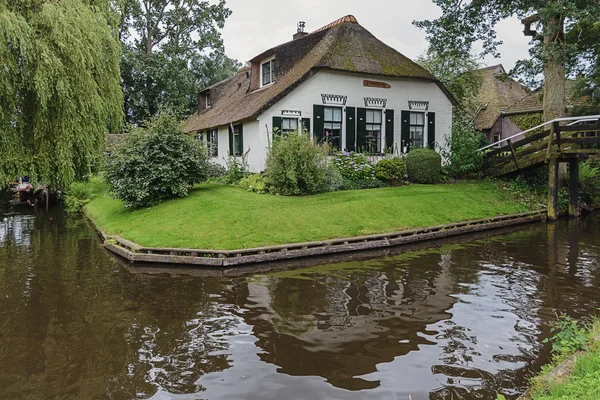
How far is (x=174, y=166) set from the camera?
1517 cm

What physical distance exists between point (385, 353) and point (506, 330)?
1841 millimetres

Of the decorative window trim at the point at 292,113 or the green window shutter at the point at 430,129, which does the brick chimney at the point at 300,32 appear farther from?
the green window shutter at the point at 430,129

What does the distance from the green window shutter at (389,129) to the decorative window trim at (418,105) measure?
1.05 m

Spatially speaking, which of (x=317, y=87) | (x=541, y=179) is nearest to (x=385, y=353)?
(x=317, y=87)

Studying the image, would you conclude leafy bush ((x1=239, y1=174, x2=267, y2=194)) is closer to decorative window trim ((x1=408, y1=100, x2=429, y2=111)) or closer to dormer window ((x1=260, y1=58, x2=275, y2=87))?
dormer window ((x1=260, y1=58, x2=275, y2=87))

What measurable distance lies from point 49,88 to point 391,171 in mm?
12091

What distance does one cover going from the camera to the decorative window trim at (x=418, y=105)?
20391mm

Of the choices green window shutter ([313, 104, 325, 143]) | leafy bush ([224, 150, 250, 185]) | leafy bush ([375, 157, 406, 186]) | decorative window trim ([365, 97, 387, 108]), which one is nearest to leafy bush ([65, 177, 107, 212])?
leafy bush ([224, 150, 250, 185])

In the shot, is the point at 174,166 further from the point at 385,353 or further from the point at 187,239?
the point at 385,353

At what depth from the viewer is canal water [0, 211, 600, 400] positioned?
4738mm

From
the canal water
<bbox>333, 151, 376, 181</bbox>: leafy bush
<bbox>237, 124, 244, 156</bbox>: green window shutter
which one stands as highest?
<bbox>237, 124, 244, 156</bbox>: green window shutter

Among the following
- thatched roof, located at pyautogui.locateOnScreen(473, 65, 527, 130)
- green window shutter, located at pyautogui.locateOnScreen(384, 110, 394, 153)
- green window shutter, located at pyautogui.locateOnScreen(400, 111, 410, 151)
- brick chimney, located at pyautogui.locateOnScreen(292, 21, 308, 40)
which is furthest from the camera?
thatched roof, located at pyautogui.locateOnScreen(473, 65, 527, 130)

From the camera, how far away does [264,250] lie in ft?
33.4

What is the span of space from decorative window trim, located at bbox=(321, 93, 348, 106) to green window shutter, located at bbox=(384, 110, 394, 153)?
89.5 inches
